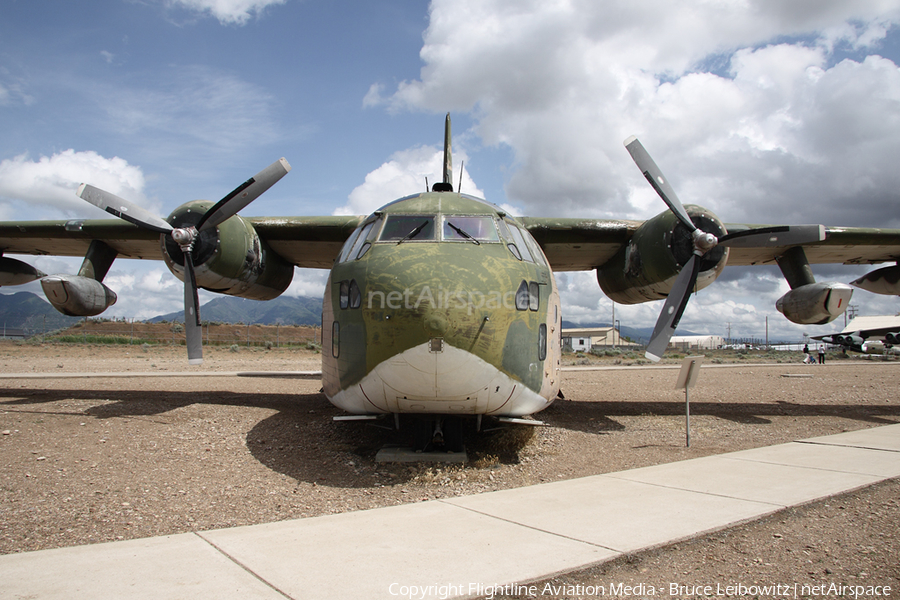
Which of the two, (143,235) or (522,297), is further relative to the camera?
(143,235)

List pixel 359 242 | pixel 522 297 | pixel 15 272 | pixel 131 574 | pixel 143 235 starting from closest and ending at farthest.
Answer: pixel 131 574 → pixel 522 297 → pixel 359 242 → pixel 143 235 → pixel 15 272

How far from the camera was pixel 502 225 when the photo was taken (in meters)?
7.15

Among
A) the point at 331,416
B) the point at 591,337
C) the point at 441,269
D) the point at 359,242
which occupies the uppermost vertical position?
the point at 359,242

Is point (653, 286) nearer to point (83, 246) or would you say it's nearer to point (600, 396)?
point (600, 396)

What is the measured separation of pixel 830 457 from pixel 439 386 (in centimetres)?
530

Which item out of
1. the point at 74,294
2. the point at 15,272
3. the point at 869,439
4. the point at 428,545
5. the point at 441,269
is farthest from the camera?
the point at 15,272

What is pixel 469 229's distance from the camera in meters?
6.82

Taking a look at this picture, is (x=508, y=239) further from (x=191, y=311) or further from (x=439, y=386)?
(x=191, y=311)

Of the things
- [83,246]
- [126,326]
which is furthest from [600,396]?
[126,326]

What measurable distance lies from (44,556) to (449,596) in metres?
2.77

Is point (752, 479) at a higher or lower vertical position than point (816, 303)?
lower

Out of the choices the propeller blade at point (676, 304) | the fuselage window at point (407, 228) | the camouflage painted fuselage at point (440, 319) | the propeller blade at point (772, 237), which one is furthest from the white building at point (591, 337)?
the fuselage window at point (407, 228)

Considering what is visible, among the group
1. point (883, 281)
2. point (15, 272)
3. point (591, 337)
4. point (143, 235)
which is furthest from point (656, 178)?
point (591, 337)

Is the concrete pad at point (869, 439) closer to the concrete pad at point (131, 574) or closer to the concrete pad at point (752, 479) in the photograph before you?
the concrete pad at point (752, 479)
